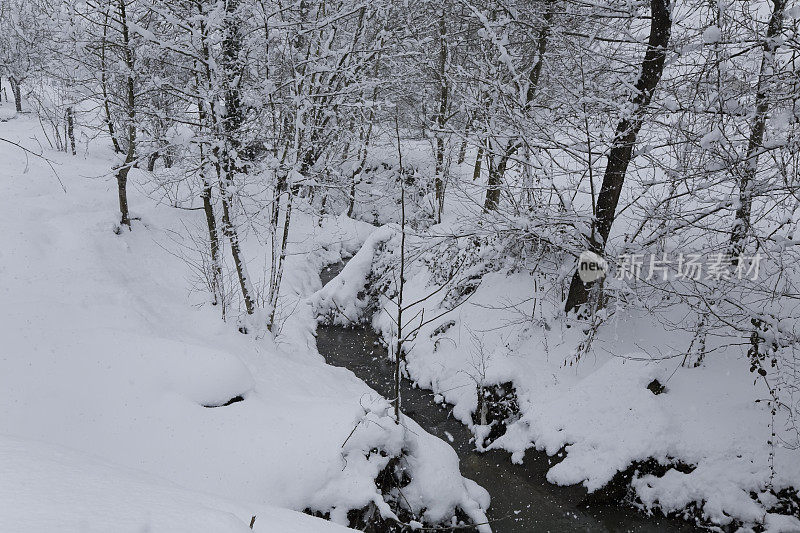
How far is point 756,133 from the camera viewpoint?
252 inches

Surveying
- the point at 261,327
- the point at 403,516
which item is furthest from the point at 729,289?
the point at 261,327

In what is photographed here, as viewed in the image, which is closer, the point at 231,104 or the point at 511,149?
the point at 511,149

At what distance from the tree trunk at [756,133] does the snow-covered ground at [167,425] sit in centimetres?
480

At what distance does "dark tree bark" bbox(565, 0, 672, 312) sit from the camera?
22.4 feet

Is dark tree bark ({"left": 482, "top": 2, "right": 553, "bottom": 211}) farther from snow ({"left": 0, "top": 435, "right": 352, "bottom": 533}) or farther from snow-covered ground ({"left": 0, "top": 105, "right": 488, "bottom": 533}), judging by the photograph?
snow ({"left": 0, "top": 435, "right": 352, "bottom": 533})

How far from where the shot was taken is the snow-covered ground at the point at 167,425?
9.00 ft

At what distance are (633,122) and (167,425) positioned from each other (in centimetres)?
728

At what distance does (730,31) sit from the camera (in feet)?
18.7

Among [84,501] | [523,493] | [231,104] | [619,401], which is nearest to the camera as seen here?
[84,501]

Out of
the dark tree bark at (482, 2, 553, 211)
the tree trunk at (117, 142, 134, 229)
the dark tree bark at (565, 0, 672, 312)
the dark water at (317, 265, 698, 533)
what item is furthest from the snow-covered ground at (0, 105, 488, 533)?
the dark tree bark at (565, 0, 672, 312)

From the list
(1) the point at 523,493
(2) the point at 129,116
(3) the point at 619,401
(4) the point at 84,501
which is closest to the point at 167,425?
(4) the point at 84,501

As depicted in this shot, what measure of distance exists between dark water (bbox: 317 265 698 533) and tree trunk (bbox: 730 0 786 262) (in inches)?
146

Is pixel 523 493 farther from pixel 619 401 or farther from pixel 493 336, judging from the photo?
pixel 493 336

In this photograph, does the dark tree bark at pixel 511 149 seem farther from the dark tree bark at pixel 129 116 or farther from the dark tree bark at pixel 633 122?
the dark tree bark at pixel 129 116
